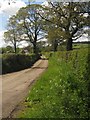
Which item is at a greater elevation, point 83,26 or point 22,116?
point 83,26

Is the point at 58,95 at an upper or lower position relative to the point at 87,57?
lower

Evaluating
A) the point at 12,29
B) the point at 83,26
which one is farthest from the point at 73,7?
the point at 12,29

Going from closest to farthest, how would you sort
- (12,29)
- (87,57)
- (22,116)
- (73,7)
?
1. (22,116)
2. (87,57)
3. (73,7)
4. (12,29)

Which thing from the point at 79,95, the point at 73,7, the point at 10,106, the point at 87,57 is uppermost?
the point at 73,7

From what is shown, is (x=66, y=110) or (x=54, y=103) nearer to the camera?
(x=66, y=110)

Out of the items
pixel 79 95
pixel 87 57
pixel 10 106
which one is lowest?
pixel 10 106

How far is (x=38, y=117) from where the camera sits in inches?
376

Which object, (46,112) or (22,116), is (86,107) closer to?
(46,112)

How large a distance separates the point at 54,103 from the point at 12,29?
7557cm

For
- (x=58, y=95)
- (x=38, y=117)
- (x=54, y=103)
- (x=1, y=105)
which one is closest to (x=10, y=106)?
(x=1, y=105)

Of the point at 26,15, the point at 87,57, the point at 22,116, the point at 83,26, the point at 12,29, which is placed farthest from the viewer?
the point at 12,29

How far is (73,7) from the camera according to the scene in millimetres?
40531

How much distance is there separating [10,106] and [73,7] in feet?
94.9

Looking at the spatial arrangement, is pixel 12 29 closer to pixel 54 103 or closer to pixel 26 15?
pixel 26 15
